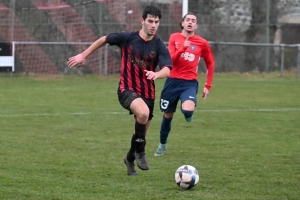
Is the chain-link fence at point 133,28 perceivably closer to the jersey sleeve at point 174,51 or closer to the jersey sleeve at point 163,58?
the jersey sleeve at point 174,51

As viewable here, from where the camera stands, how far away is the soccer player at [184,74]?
916 centimetres

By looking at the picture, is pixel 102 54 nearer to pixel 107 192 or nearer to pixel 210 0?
pixel 210 0

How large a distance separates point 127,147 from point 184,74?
1.27 metres

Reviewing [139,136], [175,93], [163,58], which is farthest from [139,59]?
[175,93]

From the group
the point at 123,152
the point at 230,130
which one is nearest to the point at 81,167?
the point at 123,152

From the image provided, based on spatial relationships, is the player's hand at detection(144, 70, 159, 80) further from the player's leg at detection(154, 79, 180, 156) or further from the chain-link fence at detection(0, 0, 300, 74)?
the chain-link fence at detection(0, 0, 300, 74)

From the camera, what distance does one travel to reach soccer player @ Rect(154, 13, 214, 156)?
9156 millimetres

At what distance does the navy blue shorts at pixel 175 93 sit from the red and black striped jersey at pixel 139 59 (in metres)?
1.85

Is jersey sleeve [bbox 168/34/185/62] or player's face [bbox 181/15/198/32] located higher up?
player's face [bbox 181/15/198/32]

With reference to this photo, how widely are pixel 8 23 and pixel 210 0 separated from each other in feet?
23.7

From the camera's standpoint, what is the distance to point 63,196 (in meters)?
6.08

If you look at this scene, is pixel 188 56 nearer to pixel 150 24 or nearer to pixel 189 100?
pixel 189 100

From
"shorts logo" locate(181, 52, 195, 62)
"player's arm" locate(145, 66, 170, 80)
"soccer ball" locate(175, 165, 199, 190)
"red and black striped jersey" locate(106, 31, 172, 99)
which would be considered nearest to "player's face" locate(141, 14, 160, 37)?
"red and black striped jersey" locate(106, 31, 172, 99)

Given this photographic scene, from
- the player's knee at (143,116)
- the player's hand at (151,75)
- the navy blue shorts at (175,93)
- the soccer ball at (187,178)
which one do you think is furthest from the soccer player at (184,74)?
the soccer ball at (187,178)
